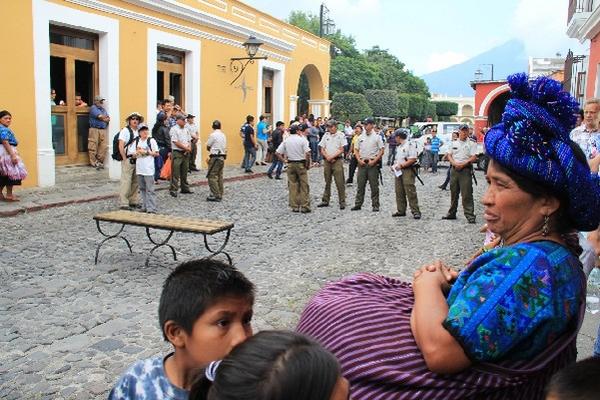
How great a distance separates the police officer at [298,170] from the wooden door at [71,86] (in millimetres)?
5092

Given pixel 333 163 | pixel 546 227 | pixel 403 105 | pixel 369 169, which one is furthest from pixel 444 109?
pixel 546 227

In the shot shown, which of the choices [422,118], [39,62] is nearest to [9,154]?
[39,62]

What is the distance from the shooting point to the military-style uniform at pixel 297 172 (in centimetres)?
1124

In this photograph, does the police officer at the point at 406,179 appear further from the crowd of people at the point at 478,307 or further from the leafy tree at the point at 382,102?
the leafy tree at the point at 382,102

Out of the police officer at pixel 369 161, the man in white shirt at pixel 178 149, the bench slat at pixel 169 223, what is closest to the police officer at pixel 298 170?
the police officer at pixel 369 161

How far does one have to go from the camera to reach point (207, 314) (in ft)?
6.03

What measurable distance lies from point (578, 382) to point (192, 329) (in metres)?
1.10

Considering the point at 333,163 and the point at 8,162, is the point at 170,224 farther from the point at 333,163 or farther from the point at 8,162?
the point at 333,163

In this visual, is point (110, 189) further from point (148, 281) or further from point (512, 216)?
point (512, 216)

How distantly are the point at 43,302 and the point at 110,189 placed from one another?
282 inches

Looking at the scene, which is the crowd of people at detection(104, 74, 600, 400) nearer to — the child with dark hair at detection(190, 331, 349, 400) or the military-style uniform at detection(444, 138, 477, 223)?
the child with dark hair at detection(190, 331, 349, 400)

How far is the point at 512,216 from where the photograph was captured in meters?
1.81

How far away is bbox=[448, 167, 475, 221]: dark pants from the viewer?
34.3ft

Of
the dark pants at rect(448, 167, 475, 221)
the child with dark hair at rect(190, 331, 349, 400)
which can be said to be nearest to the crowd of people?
the child with dark hair at rect(190, 331, 349, 400)
